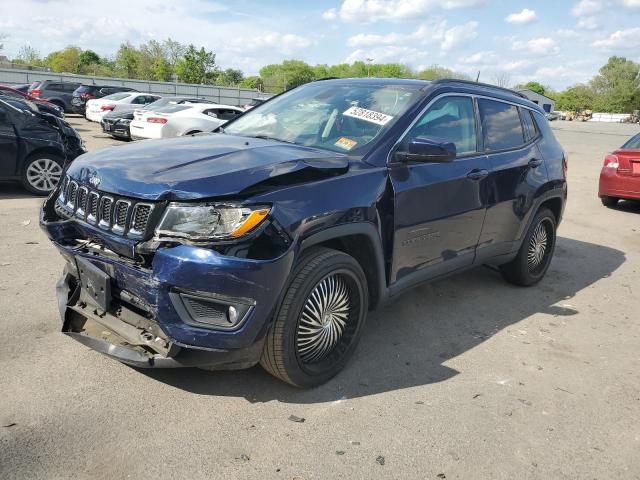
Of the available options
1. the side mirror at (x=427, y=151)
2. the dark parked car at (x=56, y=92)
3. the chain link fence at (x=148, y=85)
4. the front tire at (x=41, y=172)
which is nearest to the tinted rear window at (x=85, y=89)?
the dark parked car at (x=56, y=92)

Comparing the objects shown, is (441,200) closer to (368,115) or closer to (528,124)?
(368,115)

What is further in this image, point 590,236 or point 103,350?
point 590,236

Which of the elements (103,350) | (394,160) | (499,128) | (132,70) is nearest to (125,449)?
(103,350)

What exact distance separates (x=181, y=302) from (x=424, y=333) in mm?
2250

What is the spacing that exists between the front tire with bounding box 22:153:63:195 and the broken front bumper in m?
5.85

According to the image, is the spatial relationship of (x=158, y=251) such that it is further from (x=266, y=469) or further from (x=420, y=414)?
(x=420, y=414)

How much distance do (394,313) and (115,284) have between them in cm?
250

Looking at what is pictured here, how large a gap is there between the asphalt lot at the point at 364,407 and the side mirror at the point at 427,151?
1395 mm

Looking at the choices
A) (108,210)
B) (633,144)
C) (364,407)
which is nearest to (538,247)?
(364,407)

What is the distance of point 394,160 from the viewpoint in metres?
3.54

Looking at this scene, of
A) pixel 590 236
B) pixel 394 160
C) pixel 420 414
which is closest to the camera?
pixel 420 414

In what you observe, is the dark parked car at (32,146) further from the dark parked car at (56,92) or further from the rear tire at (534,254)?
the dark parked car at (56,92)

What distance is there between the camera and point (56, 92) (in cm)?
2562

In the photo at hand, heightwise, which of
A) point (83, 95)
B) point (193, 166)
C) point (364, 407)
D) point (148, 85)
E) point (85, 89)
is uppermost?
point (148, 85)
